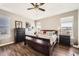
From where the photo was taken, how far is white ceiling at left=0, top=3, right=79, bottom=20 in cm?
146

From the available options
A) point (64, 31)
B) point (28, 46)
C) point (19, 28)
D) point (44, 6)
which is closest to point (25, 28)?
point (19, 28)

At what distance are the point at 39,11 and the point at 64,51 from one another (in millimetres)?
1007

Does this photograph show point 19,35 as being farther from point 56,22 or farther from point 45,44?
point 56,22

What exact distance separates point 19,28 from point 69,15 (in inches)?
44.5

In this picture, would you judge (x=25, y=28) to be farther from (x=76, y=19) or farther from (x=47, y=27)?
(x=76, y=19)

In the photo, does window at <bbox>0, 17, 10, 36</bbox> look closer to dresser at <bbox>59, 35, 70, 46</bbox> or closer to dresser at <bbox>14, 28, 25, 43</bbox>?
dresser at <bbox>14, 28, 25, 43</bbox>

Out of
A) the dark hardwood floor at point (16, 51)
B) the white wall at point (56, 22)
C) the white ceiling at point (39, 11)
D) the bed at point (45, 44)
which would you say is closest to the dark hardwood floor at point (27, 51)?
the dark hardwood floor at point (16, 51)

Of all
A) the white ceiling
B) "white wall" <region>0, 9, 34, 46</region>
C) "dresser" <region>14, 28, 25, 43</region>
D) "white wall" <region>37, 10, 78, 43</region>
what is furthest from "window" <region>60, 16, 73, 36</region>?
"dresser" <region>14, 28, 25, 43</region>

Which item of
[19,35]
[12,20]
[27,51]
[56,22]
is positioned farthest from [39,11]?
[27,51]

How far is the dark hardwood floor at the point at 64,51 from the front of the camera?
1.47 m

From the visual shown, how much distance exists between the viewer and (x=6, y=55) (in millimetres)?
1533

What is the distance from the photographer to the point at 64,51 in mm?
1507

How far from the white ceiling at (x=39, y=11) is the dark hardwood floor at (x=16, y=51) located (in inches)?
28.4

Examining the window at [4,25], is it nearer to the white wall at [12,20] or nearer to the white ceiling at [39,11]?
the white wall at [12,20]
